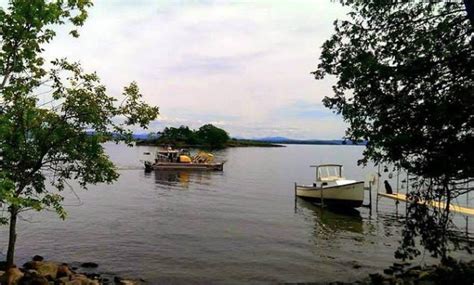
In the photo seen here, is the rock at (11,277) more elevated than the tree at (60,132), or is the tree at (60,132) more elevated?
the tree at (60,132)

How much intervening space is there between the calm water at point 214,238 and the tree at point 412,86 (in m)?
8.96

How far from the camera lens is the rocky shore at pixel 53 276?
15.1 meters

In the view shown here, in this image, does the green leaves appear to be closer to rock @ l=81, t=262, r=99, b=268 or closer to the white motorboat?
rock @ l=81, t=262, r=99, b=268

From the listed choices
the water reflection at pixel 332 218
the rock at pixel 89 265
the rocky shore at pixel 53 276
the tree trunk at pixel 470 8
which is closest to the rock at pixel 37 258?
the rocky shore at pixel 53 276

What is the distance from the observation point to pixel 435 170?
1186 centimetres

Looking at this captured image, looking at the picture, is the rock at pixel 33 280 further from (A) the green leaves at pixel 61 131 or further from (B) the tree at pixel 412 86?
(B) the tree at pixel 412 86

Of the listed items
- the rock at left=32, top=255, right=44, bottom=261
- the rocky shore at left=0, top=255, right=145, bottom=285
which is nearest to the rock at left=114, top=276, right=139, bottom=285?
the rocky shore at left=0, top=255, right=145, bottom=285

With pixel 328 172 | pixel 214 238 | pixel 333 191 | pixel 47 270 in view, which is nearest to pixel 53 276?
pixel 47 270

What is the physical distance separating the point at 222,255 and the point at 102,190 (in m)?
29.5

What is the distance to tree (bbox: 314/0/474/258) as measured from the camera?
1095cm

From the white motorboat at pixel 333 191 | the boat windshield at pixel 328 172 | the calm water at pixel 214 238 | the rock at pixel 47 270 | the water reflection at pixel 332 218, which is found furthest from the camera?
the boat windshield at pixel 328 172

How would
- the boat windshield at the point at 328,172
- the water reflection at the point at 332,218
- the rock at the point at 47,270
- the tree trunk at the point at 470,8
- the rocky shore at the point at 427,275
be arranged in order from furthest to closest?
1. the boat windshield at the point at 328,172
2. the water reflection at the point at 332,218
3. the rock at the point at 47,270
4. the rocky shore at the point at 427,275
5. the tree trunk at the point at 470,8

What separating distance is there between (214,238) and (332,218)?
12.6 m

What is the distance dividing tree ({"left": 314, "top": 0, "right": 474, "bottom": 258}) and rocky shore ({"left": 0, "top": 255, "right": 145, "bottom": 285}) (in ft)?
35.6
